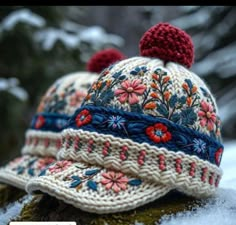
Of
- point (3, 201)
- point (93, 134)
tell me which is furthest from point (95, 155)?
point (3, 201)

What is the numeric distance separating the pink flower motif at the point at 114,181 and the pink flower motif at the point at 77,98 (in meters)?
0.53

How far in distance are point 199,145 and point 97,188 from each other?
0.63ft

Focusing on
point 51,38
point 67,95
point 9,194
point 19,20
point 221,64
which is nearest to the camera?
point 9,194

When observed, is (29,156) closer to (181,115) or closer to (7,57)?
(181,115)

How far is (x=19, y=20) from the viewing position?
2.97 meters

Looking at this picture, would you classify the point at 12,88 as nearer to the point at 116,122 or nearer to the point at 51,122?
the point at 51,122

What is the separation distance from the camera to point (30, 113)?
3.78 meters

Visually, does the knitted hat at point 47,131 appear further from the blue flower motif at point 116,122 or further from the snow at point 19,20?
the snow at point 19,20

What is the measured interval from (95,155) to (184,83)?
0.21 meters

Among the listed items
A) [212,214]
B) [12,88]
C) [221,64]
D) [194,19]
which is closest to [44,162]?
[212,214]

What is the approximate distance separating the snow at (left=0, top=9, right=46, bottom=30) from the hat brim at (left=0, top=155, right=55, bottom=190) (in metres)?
1.82

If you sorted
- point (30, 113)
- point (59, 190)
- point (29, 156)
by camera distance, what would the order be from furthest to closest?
point (30, 113) → point (29, 156) → point (59, 190)

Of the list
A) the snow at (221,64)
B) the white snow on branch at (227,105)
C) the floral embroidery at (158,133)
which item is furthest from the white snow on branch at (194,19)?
the floral embroidery at (158,133)
